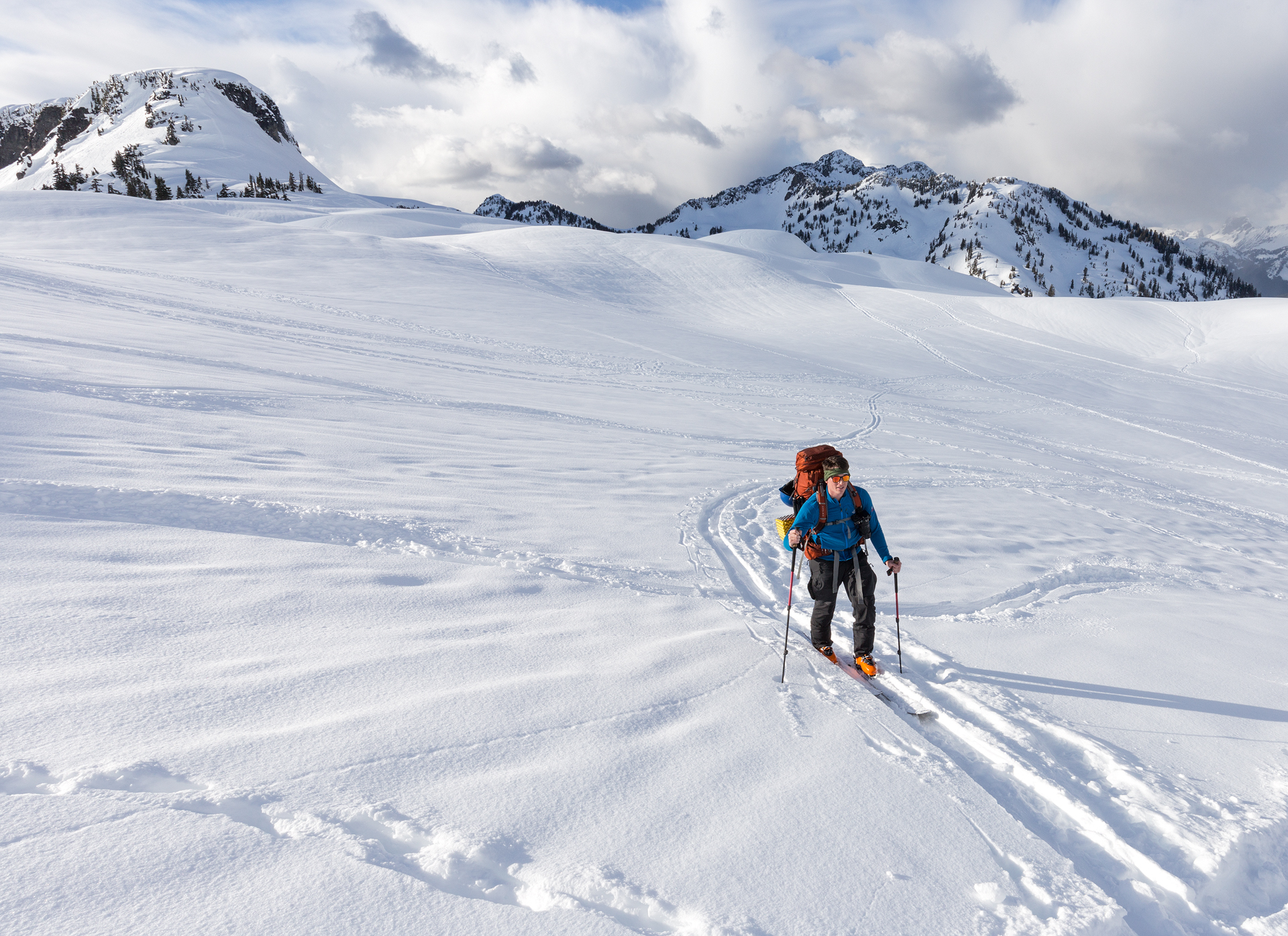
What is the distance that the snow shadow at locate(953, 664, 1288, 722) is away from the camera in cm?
426

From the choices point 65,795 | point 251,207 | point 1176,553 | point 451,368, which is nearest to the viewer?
point 65,795

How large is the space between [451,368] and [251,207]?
169 feet

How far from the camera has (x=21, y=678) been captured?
2.94m

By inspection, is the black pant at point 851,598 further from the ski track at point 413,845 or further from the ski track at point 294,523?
the ski track at point 413,845

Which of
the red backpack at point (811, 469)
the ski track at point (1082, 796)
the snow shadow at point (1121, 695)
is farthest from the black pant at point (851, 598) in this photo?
the snow shadow at point (1121, 695)

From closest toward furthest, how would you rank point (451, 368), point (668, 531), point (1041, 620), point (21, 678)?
point (21, 678)
point (1041, 620)
point (668, 531)
point (451, 368)

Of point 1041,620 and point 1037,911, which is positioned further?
point 1041,620

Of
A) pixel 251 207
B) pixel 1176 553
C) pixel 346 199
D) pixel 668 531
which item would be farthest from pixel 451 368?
pixel 346 199

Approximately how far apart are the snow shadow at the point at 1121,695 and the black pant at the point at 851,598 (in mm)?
759

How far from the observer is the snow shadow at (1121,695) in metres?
4.26

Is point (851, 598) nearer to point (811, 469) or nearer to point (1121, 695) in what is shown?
point (811, 469)

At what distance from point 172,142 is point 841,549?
155586 millimetres

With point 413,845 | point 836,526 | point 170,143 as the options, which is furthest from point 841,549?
point 170,143

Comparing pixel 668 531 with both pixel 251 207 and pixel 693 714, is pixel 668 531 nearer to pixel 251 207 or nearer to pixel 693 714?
pixel 693 714
